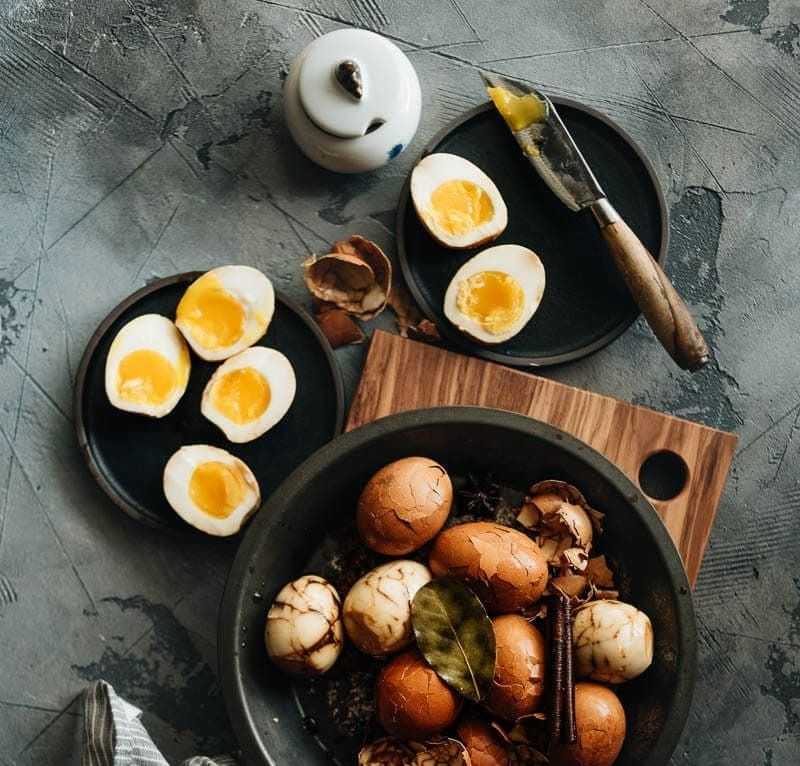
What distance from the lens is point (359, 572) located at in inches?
45.2

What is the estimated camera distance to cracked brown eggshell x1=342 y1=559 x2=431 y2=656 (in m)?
1.01

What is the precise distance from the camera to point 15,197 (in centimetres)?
132

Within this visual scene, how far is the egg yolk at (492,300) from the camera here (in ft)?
3.94

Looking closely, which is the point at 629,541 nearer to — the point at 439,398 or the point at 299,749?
the point at 439,398

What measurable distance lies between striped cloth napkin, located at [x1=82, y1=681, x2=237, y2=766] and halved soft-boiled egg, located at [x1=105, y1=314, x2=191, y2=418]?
0.40 m

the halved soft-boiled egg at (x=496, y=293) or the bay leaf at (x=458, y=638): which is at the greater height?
the halved soft-boiled egg at (x=496, y=293)

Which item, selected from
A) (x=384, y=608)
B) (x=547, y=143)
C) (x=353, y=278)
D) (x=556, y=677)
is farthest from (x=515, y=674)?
(x=547, y=143)

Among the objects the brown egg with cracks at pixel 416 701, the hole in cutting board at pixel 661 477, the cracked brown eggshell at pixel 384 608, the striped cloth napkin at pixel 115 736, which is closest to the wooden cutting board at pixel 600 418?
the hole in cutting board at pixel 661 477

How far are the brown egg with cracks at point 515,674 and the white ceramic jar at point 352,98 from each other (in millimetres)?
677

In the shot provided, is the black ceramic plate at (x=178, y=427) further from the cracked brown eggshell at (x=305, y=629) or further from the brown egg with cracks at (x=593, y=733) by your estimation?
the brown egg with cracks at (x=593, y=733)

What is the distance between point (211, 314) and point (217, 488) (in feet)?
0.82

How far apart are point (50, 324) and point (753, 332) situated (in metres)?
1.09

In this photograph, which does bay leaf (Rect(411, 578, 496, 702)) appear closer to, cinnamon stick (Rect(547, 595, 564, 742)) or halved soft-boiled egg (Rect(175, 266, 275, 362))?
cinnamon stick (Rect(547, 595, 564, 742))

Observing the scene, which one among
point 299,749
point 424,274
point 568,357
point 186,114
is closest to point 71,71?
point 186,114
